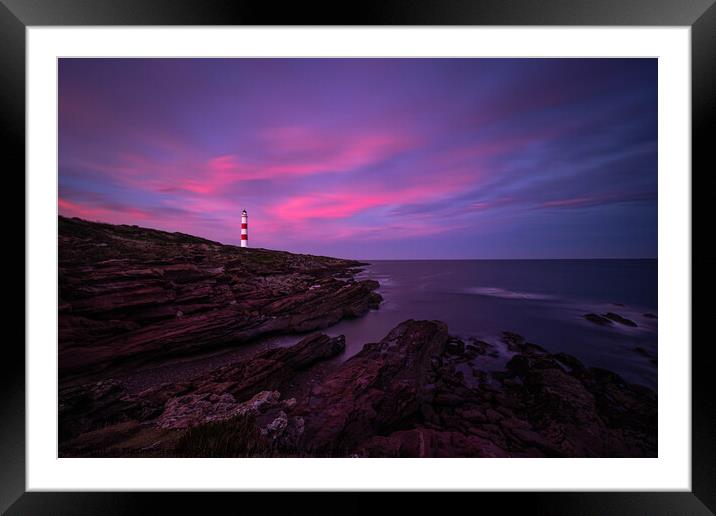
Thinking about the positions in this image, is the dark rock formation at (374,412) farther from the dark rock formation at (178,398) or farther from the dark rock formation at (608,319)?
the dark rock formation at (608,319)

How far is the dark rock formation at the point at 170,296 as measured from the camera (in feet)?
8.59

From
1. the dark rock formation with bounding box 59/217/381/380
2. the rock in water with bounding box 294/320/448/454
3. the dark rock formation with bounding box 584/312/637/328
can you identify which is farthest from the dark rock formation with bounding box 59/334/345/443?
the dark rock formation with bounding box 584/312/637/328

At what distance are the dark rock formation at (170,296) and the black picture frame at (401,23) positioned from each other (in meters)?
1.43

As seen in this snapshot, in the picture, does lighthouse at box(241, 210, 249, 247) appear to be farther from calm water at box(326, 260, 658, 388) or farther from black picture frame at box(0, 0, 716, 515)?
calm water at box(326, 260, 658, 388)

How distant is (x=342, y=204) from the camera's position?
3631mm

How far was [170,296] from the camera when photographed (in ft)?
10.7

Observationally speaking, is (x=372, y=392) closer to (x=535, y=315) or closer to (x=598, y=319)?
(x=535, y=315)

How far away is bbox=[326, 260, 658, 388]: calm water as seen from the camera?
9.96 ft

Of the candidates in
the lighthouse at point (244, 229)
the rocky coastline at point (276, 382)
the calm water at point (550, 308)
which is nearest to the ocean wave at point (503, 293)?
the calm water at point (550, 308)

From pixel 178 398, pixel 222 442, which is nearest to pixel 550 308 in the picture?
pixel 222 442

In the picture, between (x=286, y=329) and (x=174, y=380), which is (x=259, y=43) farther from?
(x=174, y=380)

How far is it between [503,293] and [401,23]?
5772 mm

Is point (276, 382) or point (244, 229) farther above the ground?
point (244, 229)

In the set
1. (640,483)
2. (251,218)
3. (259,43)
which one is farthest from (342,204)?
(640,483)
